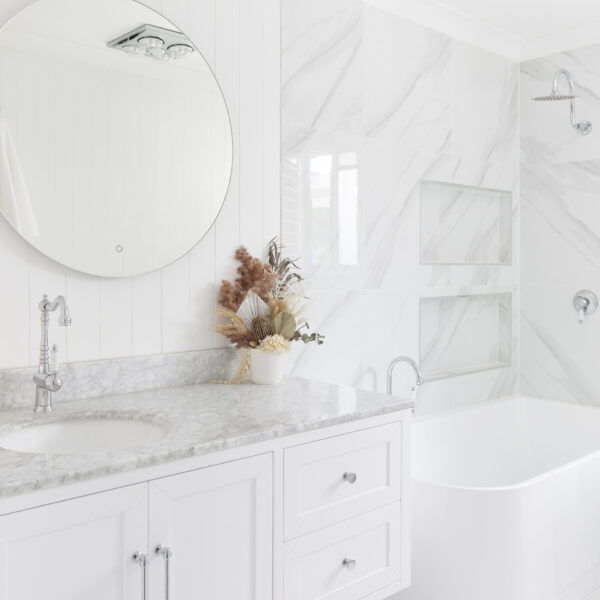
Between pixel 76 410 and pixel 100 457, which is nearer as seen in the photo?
pixel 100 457

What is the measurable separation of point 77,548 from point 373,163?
1.98 meters

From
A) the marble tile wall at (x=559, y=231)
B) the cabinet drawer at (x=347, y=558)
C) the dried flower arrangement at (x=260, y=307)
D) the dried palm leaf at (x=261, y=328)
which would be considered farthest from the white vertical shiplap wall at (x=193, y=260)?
the marble tile wall at (x=559, y=231)

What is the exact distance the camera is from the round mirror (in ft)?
5.98

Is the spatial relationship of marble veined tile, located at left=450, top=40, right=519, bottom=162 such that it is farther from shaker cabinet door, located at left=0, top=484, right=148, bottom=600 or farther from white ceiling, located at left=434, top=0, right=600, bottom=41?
shaker cabinet door, located at left=0, top=484, right=148, bottom=600

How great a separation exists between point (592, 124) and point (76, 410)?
2735mm

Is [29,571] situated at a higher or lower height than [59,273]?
lower

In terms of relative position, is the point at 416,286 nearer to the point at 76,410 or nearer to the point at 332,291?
the point at 332,291

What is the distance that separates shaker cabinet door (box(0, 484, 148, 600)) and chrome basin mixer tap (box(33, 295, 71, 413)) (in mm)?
495

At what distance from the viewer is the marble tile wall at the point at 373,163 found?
8.44ft

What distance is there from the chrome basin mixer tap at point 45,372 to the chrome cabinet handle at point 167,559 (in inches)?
21.3

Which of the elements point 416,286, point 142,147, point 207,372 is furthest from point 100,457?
point 416,286

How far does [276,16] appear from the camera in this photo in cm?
244

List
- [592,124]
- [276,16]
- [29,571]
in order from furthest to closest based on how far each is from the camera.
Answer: [592,124] → [276,16] → [29,571]

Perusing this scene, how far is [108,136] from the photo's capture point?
77.9 inches
